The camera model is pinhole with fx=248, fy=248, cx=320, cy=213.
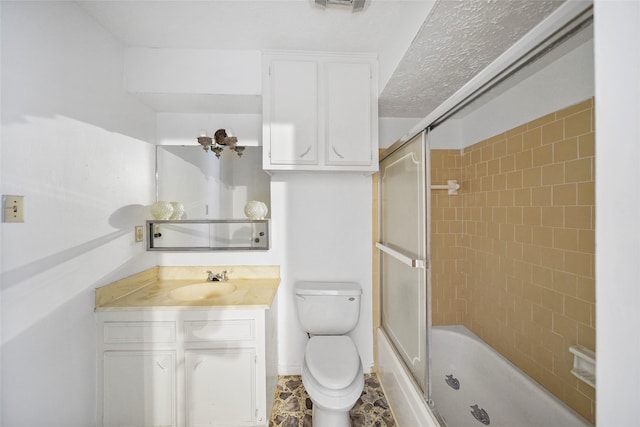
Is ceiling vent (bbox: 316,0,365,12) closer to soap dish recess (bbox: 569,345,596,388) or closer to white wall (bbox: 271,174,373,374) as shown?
white wall (bbox: 271,174,373,374)

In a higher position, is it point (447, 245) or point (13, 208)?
point (13, 208)

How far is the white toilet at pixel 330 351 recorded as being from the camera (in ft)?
4.17

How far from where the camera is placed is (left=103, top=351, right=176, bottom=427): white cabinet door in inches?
53.9

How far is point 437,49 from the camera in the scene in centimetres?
124

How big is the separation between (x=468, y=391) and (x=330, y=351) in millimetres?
1010

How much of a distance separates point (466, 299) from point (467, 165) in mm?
1091

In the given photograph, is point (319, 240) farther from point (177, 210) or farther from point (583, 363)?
point (583, 363)

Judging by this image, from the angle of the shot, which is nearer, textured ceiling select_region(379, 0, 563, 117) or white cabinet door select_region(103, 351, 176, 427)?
textured ceiling select_region(379, 0, 563, 117)

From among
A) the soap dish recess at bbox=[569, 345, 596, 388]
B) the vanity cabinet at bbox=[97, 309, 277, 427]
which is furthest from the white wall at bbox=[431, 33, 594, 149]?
the vanity cabinet at bbox=[97, 309, 277, 427]

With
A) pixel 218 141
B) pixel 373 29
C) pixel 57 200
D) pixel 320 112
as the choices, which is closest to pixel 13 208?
pixel 57 200

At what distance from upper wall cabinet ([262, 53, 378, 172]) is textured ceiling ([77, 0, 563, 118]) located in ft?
0.30

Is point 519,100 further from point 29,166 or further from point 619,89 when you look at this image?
point 29,166

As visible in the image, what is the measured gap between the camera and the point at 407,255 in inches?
54.0

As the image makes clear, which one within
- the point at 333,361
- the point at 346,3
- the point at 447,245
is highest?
the point at 346,3
